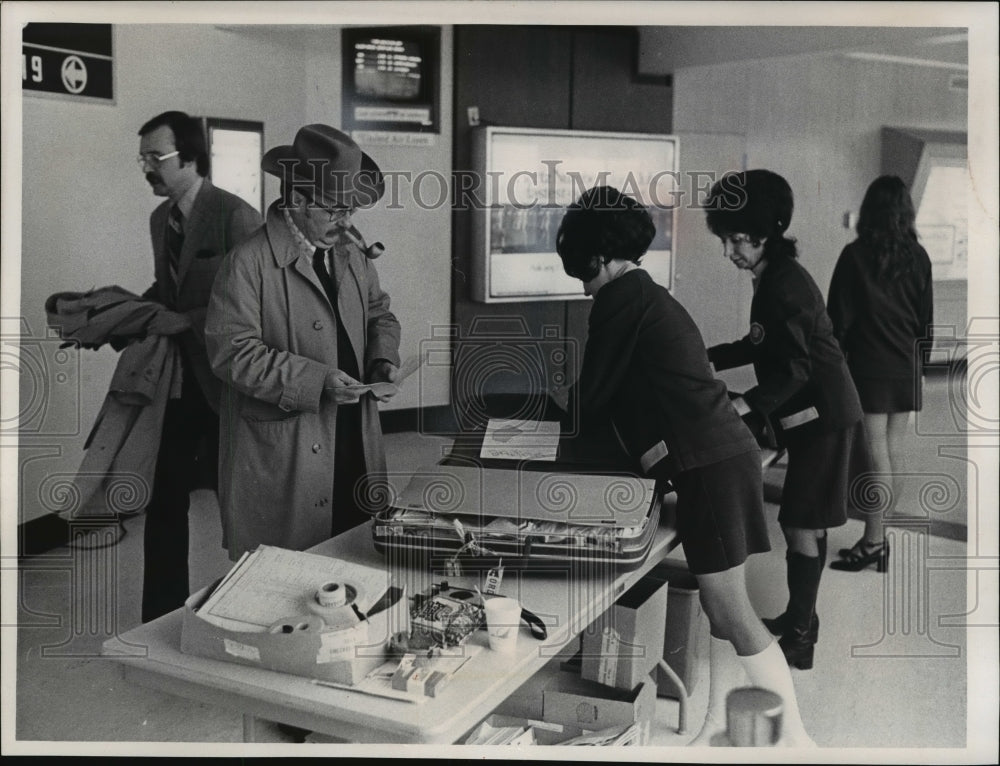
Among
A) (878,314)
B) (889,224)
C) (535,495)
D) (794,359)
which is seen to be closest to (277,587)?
(535,495)

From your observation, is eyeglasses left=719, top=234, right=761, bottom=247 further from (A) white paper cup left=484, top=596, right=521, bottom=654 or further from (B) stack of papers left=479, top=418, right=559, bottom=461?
(A) white paper cup left=484, top=596, right=521, bottom=654

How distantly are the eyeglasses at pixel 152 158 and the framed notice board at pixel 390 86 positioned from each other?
0.42 m

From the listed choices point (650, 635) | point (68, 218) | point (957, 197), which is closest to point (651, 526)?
point (650, 635)

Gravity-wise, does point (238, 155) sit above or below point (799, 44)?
below

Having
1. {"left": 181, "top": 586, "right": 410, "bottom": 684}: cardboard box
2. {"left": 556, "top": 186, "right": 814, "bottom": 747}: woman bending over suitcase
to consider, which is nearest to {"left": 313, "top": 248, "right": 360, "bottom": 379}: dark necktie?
{"left": 556, "top": 186, "right": 814, "bottom": 747}: woman bending over suitcase

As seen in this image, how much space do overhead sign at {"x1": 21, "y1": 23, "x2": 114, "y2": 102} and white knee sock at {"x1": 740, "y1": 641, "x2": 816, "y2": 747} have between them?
2.03 m

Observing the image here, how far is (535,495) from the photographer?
2.21m

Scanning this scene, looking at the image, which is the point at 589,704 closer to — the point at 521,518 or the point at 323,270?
the point at 521,518

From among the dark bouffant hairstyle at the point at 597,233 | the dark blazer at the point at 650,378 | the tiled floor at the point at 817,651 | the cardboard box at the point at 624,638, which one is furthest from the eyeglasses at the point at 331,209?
the cardboard box at the point at 624,638

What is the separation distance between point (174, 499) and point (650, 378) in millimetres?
1181

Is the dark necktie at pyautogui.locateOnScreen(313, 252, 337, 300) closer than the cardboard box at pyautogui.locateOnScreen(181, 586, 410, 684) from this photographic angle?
No

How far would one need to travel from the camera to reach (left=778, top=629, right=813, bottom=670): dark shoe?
2303mm

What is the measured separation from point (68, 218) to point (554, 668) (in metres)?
1.56

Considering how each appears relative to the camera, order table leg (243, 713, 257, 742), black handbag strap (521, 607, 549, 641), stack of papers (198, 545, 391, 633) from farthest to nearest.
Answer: table leg (243, 713, 257, 742), black handbag strap (521, 607, 549, 641), stack of papers (198, 545, 391, 633)
